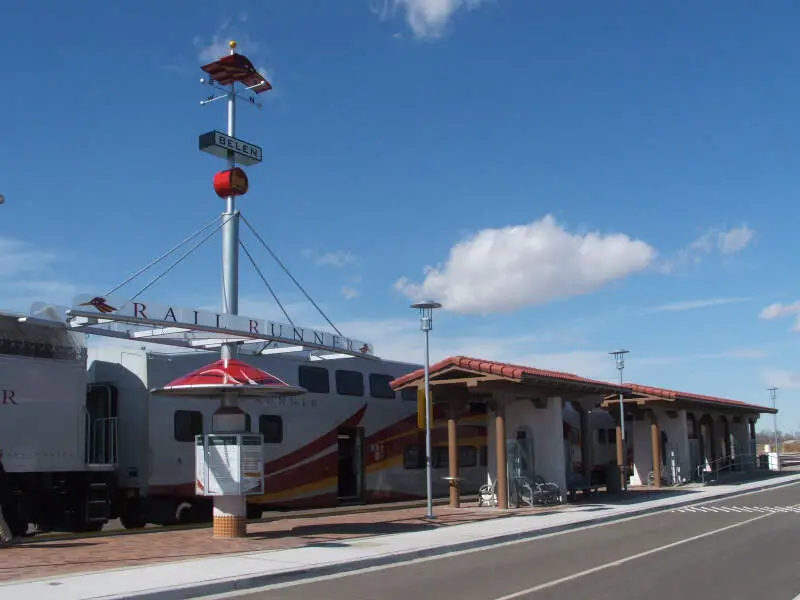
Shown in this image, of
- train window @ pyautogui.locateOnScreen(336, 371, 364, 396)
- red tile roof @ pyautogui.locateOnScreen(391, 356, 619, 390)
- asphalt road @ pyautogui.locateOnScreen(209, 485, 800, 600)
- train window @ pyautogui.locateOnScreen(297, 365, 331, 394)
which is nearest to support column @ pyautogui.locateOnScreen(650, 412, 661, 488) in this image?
red tile roof @ pyautogui.locateOnScreen(391, 356, 619, 390)

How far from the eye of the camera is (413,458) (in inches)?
1010

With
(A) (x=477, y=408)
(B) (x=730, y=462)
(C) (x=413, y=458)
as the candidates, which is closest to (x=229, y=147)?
(C) (x=413, y=458)

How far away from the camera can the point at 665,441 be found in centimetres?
3631

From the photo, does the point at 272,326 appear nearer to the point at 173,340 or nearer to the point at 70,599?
the point at 173,340

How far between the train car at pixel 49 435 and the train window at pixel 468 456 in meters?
12.3

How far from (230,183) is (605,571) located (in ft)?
34.8

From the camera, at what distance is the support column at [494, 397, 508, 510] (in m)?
22.8

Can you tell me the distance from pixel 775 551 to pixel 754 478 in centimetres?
2641

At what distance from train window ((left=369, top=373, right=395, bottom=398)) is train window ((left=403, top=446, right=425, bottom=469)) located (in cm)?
169

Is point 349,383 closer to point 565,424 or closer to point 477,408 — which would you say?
point 477,408

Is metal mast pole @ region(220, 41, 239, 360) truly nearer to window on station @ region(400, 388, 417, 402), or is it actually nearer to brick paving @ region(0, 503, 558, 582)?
brick paving @ region(0, 503, 558, 582)

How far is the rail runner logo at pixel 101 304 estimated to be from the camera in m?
14.6

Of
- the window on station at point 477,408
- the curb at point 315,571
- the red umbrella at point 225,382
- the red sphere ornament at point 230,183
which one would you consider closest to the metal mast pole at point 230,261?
the red sphere ornament at point 230,183

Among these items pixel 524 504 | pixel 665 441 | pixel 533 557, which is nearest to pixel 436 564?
pixel 533 557
